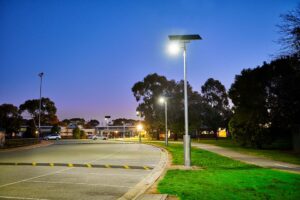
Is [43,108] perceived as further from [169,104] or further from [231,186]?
[231,186]

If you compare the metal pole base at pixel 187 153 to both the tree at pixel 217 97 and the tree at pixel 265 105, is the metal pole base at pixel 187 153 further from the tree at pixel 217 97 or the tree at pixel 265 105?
the tree at pixel 217 97

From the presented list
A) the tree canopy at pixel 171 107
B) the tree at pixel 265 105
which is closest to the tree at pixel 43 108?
the tree canopy at pixel 171 107

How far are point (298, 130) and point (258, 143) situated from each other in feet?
20.7

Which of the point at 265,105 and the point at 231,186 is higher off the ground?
the point at 265,105

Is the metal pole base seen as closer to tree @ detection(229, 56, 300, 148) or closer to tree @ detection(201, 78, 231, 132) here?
tree @ detection(229, 56, 300, 148)

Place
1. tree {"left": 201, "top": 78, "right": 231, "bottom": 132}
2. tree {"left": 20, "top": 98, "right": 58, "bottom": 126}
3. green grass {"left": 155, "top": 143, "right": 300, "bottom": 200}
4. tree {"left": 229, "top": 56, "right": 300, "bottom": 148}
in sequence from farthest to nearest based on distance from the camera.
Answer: tree {"left": 20, "top": 98, "right": 58, "bottom": 126} < tree {"left": 201, "top": 78, "right": 231, "bottom": 132} < tree {"left": 229, "top": 56, "right": 300, "bottom": 148} < green grass {"left": 155, "top": 143, "right": 300, "bottom": 200}

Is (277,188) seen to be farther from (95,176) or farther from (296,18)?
(296,18)

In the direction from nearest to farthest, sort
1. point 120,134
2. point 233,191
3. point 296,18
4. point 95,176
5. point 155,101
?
point 233,191, point 95,176, point 296,18, point 155,101, point 120,134

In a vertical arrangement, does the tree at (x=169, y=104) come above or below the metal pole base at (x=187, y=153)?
above

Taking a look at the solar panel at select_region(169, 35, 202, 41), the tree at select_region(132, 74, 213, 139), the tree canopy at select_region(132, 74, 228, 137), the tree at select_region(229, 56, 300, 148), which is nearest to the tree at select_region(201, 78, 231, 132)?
the tree canopy at select_region(132, 74, 228, 137)

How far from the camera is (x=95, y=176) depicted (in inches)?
488

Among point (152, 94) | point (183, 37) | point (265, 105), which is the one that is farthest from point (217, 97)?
point (183, 37)

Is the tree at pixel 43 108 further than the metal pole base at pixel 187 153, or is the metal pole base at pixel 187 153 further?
the tree at pixel 43 108

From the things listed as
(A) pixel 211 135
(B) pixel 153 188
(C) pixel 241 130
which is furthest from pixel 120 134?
(B) pixel 153 188
